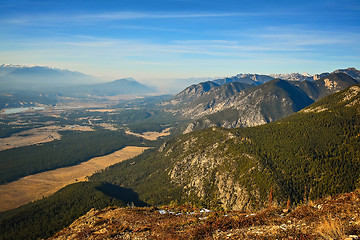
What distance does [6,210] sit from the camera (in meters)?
167

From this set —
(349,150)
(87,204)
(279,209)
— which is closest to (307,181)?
(349,150)

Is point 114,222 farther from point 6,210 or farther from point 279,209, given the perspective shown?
point 6,210

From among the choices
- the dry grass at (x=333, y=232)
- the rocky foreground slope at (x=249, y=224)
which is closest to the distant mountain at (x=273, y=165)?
the rocky foreground slope at (x=249, y=224)

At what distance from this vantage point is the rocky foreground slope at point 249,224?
66.6 feet

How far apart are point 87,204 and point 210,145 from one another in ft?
368

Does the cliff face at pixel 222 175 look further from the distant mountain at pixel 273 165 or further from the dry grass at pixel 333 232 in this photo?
the dry grass at pixel 333 232

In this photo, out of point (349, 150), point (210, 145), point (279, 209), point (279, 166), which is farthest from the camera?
point (210, 145)

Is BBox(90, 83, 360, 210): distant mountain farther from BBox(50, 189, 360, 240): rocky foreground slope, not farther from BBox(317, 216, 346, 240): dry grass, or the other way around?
BBox(317, 216, 346, 240): dry grass

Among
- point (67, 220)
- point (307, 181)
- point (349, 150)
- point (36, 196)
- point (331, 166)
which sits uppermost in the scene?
point (349, 150)

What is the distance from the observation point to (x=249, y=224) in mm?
27062

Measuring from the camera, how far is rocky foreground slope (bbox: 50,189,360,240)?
799 inches

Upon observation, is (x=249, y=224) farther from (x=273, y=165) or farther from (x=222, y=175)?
(x=222, y=175)

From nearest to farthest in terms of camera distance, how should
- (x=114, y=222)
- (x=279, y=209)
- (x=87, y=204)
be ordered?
(x=279, y=209)
(x=114, y=222)
(x=87, y=204)

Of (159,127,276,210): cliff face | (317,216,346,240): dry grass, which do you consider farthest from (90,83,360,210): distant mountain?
(317,216,346,240): dry grass
